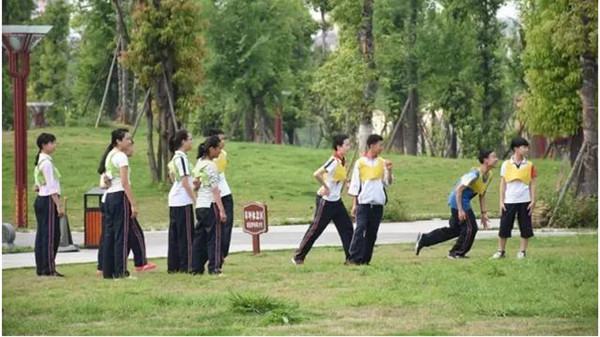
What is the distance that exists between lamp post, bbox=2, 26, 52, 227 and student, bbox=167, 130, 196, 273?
10.2m

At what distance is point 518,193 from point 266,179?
19.0 metres

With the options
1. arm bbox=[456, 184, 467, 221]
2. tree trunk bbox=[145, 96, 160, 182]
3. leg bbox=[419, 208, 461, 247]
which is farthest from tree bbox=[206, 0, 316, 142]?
arm bbox=[456, 184, 467, 221]

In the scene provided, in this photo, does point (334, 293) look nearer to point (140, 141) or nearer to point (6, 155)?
point (6, 155)

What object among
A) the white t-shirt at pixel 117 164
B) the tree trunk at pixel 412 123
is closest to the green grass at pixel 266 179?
the tree trunk at pixel 412 123

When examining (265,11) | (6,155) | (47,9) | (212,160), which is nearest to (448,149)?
(265,11)

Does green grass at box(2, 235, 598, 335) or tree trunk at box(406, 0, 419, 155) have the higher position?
tree trunk at box(406, 0, 419, 155)

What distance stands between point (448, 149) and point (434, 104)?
7.43 m

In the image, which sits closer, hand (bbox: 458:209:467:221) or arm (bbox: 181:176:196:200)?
arm (bbox: 181:176:196:200)

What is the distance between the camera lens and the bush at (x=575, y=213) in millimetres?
26750

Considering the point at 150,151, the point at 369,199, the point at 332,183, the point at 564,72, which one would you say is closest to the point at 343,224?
the point at 332,183

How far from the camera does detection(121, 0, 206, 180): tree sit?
1326 inches

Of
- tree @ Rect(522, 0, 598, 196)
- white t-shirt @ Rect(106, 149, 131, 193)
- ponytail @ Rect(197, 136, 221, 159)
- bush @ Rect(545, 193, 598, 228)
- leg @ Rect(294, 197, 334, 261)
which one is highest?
tree @ Rect(522, 0, 598, 196)

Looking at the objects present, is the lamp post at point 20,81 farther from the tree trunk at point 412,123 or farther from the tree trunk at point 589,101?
the tree trunk at point 412,123

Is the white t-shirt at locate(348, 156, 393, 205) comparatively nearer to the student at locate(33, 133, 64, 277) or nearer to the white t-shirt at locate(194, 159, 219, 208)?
the white t-shirt at locate(194, 159, 219, 208)
